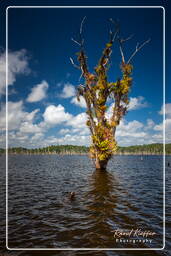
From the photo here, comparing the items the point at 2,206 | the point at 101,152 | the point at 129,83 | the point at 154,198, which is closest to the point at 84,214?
the point at 2,206

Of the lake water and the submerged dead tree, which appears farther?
the submerged dead tree

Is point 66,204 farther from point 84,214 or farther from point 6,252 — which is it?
point 6,252

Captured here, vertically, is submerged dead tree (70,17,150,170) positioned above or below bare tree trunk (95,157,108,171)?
above

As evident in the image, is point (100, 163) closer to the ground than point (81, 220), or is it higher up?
closer to the ground

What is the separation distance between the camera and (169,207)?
1345 cm

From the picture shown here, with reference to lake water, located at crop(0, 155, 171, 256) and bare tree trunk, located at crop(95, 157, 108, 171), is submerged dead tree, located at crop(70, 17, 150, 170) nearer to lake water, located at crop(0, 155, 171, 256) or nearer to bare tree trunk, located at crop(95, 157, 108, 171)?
bare tree trunk, located at crop(95, 157, 108, 171)

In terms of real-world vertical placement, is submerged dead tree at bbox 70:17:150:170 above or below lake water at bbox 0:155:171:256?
above

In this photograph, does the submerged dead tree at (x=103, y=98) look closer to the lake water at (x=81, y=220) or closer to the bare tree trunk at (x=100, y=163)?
the bare tree trunk at (x=100, y=163)

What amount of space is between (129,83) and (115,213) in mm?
24033

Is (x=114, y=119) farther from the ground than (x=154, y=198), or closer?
farther from the ground

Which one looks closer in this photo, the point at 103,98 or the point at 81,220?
the point at 81,220

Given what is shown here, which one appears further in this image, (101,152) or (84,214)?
(101,152)

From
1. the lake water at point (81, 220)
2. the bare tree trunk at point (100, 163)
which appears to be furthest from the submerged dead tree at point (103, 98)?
the lake water at point (81, 220)

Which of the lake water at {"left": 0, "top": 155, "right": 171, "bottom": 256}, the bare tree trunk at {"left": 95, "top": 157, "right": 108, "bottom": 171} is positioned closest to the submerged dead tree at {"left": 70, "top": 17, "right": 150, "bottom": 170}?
the bare tree trunk at {"left": 95, "top": 157, "right": 108, "bottom": 171}
